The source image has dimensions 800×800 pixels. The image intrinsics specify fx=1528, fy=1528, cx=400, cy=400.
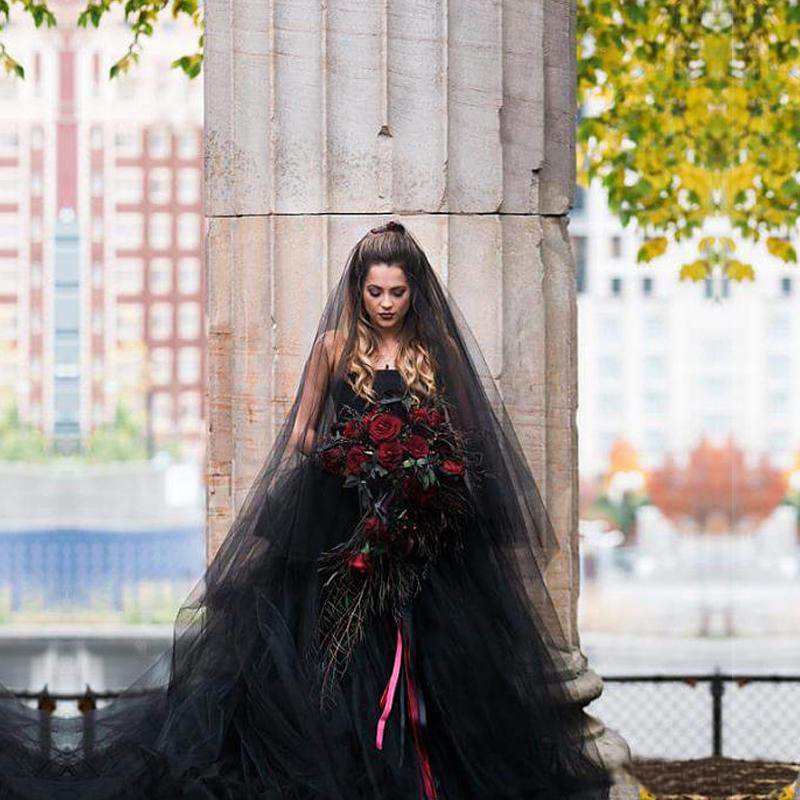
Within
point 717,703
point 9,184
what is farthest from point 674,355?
point 717,703

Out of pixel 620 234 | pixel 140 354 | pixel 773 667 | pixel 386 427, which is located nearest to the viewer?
pixel 386 427

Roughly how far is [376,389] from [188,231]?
167 feet

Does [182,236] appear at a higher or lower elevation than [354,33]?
higher

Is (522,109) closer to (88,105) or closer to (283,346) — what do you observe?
(283,346)

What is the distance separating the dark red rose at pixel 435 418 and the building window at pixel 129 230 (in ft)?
172

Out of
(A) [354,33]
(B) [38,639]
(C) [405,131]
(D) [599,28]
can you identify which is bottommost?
(B) [38,639]

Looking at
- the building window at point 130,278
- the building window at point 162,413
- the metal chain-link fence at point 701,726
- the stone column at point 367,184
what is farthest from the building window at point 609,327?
the stone column at point 367,184

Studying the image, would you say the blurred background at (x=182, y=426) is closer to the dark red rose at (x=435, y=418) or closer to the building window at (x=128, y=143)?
the building window at (x=128, y=143)

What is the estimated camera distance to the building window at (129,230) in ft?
185

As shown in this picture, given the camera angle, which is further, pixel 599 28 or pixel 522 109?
pixel 599 28

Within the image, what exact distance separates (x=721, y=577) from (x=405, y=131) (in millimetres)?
60420

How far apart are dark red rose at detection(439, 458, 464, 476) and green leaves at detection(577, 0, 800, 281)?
5299 mm

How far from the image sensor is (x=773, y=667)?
25016 mm

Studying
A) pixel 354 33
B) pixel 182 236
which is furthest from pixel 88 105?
pixel 354 33
